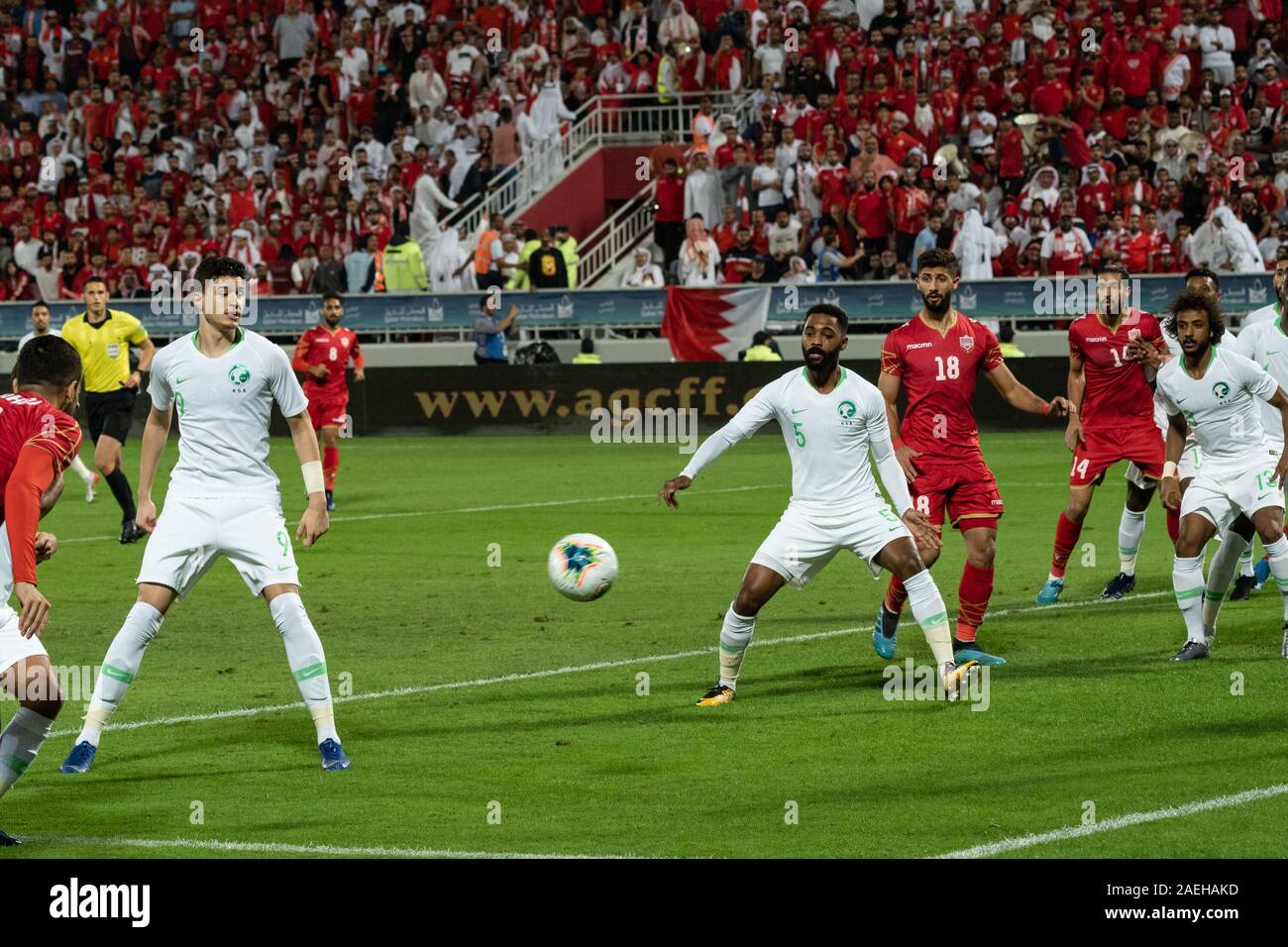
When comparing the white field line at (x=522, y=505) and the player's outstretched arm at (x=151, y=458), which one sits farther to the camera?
the white field line at (x=522, y=505)

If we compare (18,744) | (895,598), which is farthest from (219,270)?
(895,598)

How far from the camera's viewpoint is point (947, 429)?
11.5 metres

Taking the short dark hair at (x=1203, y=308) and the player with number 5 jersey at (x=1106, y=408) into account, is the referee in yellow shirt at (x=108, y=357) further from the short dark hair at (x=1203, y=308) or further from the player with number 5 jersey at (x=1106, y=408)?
the short dark hair at (x=1203, y=308)

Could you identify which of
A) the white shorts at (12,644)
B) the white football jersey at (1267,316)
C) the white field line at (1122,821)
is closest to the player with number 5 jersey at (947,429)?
the white football jersey at (1267,316)

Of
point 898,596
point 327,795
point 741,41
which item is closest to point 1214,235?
point 741,41

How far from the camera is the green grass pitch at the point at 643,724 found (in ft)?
25.1

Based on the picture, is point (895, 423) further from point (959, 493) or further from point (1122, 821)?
point (1122, 821)

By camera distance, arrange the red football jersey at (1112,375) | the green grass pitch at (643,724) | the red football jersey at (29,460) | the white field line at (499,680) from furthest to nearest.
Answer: the red football jersey at (1112,375), the white field line at (499,680), the green grass pitch at (643,724), the red football jersey at (29,460)

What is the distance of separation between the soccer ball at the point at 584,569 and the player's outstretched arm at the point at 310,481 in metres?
1.79

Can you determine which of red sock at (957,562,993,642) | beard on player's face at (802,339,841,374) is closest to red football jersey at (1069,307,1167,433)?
red sock at (957,562,993,642)

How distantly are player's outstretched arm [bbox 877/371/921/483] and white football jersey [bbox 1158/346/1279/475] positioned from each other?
59.5 inches

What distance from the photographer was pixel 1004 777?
8422mm

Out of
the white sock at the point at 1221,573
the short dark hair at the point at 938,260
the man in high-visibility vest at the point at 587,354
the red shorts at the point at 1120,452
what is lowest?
the white sock at the point at 1221,573

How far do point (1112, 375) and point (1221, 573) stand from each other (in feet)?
9.81
